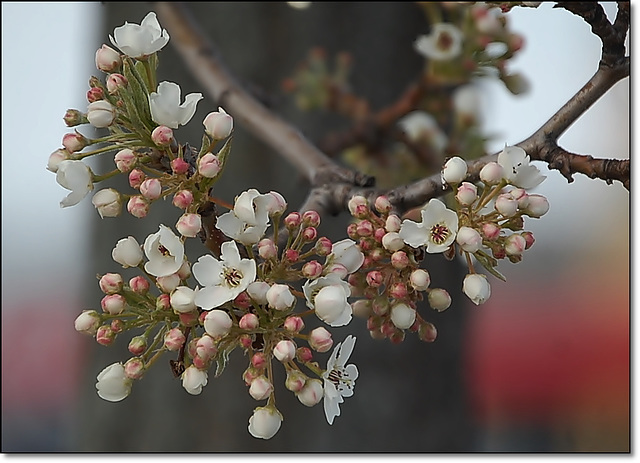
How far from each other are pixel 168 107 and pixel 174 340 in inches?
5.9

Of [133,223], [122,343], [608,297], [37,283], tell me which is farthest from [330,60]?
[608,297]

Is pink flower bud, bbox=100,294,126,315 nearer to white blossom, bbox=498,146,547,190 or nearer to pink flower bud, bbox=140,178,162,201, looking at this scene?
pink flower bud, bbox=140,178,162,201

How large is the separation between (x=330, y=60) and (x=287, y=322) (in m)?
1.05

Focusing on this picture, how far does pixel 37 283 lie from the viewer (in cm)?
266

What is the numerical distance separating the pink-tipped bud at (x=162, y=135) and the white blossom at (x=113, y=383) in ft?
0.53

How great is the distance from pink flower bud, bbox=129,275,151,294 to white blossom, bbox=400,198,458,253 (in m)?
0.18

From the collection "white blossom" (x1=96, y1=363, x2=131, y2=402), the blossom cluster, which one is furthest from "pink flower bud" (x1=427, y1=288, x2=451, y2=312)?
"white blossom" (x1=96, y1=363, x2=131, y2=402)

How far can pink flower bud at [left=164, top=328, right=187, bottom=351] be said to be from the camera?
18.4 inches

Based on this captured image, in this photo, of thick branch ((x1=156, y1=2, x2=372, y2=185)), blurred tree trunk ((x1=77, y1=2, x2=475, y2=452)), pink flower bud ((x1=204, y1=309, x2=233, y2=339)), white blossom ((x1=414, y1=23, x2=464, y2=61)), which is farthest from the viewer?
blurred tree trunk ((x1=77, y1=2, x2=475, y2=452))

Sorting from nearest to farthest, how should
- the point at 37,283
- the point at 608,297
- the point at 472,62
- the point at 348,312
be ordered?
1. the point at 348,312
2. the point at 472,62
3. the point at 37,283
4. the point at 608,297

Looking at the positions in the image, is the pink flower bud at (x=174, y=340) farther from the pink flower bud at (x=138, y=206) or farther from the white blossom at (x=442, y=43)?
the white blossom at (x=442, y=43)

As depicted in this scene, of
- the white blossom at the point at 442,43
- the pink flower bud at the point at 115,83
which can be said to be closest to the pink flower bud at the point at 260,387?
the pink flower bud at the point at 115,83

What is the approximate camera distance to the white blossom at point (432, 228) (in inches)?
19.2

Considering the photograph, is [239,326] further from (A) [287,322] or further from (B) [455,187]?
(B) [455,187]
